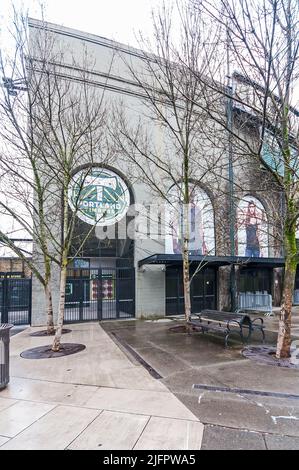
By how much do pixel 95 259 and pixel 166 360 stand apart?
789cm

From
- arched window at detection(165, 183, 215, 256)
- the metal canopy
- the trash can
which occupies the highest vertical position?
arched window at detection(165, 183, 215, 256)

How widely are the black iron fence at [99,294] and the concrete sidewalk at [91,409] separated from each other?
6109mm

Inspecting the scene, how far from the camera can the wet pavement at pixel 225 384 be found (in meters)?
3.88

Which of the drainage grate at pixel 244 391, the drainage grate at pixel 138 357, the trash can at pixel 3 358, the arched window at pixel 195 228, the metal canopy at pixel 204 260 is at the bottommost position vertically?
the drainage grate at pixel 138 357

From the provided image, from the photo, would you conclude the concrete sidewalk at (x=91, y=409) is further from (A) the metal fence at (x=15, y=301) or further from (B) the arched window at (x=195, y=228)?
(B) the arched window at (x=195, y=228)

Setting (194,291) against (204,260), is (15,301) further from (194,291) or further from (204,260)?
(194,291)

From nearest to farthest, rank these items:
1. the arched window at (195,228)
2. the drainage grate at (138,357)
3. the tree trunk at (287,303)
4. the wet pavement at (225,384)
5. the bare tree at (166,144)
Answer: the wet pavement at (225,384) < the drainage grate at (138,357) < the tree trunk at (287,303) < the bare tree at (166,144) < the arched window at (195,228)

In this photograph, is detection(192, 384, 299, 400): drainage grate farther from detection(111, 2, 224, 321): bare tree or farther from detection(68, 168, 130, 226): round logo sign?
detection(68, 168, 130, 226): round logo sign

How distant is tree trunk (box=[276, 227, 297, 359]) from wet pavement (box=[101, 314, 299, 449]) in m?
0.87

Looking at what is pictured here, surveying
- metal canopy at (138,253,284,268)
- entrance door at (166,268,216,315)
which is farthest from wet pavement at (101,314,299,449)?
entrance door at (166,268,216,315)

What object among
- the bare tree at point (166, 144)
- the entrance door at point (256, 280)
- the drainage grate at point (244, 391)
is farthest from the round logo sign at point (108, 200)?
the drainage grate at point (244, 391)

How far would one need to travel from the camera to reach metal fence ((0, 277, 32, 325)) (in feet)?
41.3

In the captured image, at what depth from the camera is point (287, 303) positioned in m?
7.42
